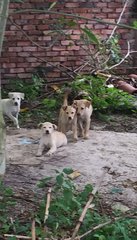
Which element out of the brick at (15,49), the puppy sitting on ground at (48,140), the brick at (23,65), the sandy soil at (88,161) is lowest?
the sandy soil at (88,161)

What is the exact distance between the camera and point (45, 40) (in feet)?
32.1

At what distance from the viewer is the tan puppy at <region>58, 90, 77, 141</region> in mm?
6832

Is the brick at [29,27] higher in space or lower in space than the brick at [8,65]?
higher

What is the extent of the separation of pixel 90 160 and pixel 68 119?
93 cm

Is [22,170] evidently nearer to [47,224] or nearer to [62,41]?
[47,224]

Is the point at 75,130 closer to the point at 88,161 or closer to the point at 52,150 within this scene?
the point at 52,150

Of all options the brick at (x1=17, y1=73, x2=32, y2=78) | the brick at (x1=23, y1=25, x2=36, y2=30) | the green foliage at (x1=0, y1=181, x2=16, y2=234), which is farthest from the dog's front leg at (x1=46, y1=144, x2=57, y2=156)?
the brick at (x1=23, y1=25, x2=36, y2=30)

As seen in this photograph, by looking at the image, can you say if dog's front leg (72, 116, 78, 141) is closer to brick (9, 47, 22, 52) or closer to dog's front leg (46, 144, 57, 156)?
dog's front leg (46, 144, 57, 156)

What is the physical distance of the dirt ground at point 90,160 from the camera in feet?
17.1

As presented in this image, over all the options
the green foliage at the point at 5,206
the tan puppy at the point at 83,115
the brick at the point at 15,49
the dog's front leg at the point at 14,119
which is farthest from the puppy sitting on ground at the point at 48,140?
the brick at the point at 15,49

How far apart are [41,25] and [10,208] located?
18.6 ft

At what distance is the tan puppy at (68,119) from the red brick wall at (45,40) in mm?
2711

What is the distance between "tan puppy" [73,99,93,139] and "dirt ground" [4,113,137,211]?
122 millimetres

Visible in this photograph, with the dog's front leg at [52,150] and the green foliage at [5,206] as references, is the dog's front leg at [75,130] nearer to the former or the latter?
the dog's front leg at [52,150]
